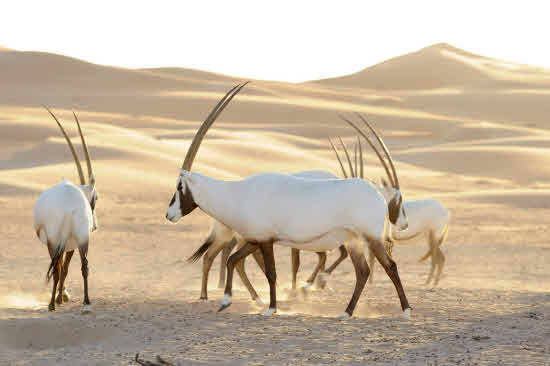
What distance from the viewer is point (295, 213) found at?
7.62m

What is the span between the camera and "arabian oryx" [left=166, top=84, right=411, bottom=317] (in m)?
7.48

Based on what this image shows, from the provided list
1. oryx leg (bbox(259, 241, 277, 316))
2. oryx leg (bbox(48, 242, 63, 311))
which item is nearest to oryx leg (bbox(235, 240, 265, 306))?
oryx leg (bbox(259, 241, 277, 316))

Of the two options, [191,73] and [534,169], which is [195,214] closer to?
[534,169]

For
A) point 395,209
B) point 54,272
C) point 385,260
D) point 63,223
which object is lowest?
point 54,272

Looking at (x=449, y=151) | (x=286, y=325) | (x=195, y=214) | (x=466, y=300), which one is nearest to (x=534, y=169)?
(x=449, y=151)

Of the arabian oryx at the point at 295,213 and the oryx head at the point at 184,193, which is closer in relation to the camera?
the arabian oryx at the point at 295,213

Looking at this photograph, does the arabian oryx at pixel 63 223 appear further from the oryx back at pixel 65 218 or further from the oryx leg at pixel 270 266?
the oryx leg at pixel 270 266

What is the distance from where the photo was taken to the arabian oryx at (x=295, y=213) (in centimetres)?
748

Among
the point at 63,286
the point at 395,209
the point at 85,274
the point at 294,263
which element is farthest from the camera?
the point at 294,263

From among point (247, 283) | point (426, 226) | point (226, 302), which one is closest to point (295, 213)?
point (226, 302)

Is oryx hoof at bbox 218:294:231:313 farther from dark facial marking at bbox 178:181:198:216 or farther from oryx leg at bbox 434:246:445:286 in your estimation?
oryx leg at bbox 434:246:445:286

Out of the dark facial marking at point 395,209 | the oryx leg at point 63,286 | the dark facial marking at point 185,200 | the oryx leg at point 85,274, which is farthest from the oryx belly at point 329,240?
the oryx leg at point 63,286

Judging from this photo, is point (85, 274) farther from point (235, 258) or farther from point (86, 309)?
point (235, 258)

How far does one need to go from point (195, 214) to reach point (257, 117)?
45767 millimetres
